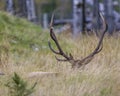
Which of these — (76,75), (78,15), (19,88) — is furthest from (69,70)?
(78,15)

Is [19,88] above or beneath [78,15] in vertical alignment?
above

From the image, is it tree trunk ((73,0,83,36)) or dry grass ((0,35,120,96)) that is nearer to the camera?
dry grass ((0,35,120,96))

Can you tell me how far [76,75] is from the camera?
274 inches

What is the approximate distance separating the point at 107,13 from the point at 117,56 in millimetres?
7177

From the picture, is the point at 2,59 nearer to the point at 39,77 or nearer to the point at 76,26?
the point at 39,77

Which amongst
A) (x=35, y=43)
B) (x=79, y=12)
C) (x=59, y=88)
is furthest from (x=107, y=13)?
(x=59, y=88)

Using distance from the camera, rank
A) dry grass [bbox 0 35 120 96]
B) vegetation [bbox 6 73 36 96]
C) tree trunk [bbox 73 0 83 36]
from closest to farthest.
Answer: vegetation [bbox 6 73 36 96] < dry grass [bbox 0 35 120 96] < tree trunk [bbox 73 0 83 36]

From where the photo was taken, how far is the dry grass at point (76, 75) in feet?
20.8

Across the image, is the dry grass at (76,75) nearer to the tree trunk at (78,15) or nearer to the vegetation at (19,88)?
the vegetation at (19,88)

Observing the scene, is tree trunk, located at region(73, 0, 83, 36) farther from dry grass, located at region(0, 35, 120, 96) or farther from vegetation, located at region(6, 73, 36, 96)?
vegetation, located at region(6, 73, 36, 96)

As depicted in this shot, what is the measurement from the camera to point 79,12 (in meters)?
16.6

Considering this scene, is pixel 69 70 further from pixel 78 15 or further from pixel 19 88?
pixel 78 15

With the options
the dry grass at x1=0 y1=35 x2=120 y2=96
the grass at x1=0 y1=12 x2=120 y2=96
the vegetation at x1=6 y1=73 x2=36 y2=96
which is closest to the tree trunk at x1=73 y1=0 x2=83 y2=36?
the grass at x1=0 y1=12 x2=120 y2=96

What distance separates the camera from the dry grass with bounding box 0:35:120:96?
20.8ft
